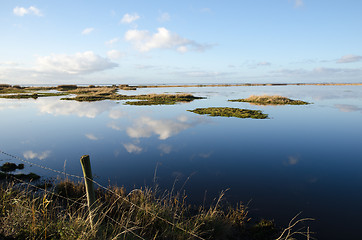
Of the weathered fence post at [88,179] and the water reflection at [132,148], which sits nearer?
the weathered fence post at [88,179]

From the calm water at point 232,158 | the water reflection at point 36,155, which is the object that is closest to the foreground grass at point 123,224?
the calm water at point 232,158

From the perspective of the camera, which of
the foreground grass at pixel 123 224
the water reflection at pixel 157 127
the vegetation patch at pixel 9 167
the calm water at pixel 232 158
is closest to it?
the foreground grass at pixel 123 224

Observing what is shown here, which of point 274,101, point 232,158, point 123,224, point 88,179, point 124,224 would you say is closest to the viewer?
point 88,179

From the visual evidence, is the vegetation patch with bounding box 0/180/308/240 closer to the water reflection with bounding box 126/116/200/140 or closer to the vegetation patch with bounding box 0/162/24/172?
the vegetation patch with bounding box 0/162/24/172

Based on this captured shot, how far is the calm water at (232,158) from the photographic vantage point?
11.2 meters

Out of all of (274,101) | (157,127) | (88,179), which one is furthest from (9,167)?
(274,101)

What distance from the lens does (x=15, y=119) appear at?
3600cm

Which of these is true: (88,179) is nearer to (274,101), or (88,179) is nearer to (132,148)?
(132,148)

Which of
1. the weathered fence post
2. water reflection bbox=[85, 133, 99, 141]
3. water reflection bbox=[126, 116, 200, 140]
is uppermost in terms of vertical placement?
the weathered fence post

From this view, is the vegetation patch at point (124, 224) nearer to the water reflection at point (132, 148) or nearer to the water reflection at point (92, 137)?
the water reflection at point (132, 148)

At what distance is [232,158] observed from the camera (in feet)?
58.8

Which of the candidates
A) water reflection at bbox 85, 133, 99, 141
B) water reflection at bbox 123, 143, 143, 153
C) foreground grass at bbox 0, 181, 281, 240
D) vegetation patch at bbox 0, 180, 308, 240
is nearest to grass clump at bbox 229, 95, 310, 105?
water reflection at bbox 123, 143, 143, 153

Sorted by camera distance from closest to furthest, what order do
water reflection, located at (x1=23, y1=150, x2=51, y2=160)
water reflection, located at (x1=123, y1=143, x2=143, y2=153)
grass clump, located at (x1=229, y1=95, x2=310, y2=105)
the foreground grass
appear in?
the foreground grass
water reflection, located at (x1=23, y1=150, x2=51, y2=160)
water reflection, located at (x1=123, y1=143, x2=143, y2=153)
grass clump, located at (x1=229, y1=95, x2=310, y2=105)

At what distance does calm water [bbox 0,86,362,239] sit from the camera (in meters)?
11.2
